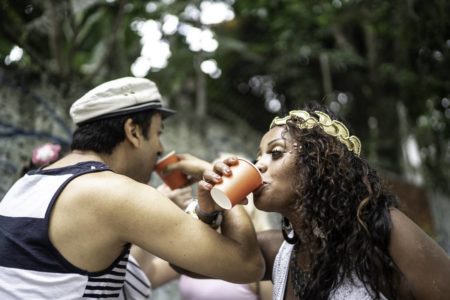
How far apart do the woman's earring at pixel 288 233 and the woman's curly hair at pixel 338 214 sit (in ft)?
0.38

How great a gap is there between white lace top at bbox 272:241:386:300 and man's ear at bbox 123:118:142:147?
852mm

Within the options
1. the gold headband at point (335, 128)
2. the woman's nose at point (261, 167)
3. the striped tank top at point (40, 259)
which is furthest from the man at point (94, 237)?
the gold headband at point (335, 128)

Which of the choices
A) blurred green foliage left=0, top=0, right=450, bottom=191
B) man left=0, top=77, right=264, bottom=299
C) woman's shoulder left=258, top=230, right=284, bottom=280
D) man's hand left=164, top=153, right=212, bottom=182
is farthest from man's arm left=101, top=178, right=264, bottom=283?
blurred green foliage left=0, top=0, right=450, bottom=191

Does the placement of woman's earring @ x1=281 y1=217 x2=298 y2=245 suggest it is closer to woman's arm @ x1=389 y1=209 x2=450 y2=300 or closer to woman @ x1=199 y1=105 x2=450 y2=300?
woman @ x1=199 y1=105 x2=450 y2=300

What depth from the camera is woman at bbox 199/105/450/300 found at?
1.71 m

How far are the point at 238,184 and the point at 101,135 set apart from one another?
2.65 feet

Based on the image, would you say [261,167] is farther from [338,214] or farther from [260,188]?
[338,214]

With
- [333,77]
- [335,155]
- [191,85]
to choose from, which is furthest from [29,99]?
[333,77]

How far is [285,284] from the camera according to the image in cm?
206

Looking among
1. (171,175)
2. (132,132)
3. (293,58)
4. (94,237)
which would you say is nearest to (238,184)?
(94,237)

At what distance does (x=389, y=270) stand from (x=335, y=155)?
456mm

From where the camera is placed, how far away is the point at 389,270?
1.73 m

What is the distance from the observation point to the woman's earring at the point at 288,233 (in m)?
2.06

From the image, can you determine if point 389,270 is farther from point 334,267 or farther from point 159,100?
point 159,100
